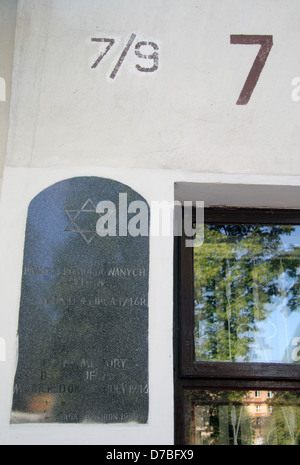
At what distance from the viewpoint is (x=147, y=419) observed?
8.61 ft

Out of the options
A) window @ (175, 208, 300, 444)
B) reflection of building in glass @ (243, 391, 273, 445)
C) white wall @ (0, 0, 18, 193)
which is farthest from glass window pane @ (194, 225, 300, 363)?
white wall @ (0, 0, 18, 193)

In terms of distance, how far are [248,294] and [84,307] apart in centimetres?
106

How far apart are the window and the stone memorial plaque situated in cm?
46

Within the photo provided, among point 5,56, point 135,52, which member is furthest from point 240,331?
point 5,56

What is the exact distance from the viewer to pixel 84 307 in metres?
2.77

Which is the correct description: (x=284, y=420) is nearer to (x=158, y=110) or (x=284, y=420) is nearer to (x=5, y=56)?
(x=158, y=110)

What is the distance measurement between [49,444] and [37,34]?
2323 millimetres

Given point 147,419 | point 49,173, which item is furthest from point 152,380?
point 49,173

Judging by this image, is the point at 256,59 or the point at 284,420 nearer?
the point at 284,420

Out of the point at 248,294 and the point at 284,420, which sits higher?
the point at 248,294

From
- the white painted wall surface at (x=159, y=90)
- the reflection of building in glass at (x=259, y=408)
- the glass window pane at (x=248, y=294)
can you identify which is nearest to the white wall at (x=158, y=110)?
the white painted wall surface at (x=159, y=90)

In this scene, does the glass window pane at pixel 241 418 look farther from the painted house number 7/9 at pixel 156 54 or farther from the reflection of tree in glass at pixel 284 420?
the painted house number 7/9 at pixel 156 54

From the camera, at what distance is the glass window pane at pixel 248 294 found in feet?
10.3
